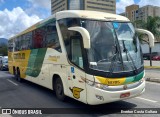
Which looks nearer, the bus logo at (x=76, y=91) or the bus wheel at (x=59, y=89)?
the bus logo at (x=76, y=91)

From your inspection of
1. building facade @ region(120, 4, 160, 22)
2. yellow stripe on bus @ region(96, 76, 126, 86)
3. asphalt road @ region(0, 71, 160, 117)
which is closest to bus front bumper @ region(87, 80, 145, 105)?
yellow stripe on bus @ region(96, 76, 126, 86)

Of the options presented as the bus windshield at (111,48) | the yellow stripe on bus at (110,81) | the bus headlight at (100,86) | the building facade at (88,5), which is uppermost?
the building facade at (88,5)

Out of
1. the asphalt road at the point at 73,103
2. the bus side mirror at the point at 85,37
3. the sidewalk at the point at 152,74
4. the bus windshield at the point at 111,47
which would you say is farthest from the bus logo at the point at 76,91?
the sidewalk at the point at 152,74

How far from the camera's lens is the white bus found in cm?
745

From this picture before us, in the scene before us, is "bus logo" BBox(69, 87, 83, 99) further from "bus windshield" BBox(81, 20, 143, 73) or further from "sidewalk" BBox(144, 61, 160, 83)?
"sidewalk" BBox(144, 61, 160, 83)

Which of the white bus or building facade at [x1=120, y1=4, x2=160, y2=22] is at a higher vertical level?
building facade at [x1=120, y1=4, x2=160, y2=22]

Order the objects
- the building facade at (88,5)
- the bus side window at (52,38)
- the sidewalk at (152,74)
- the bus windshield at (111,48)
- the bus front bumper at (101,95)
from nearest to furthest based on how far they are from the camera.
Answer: the bus front bumper at (101,95) → the bus windshield at (111,48) → the bus side window at (52,38) → the sidewalk at (152,74) → the building facade at (88,5)

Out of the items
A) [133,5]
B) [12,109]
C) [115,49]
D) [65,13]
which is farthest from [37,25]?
[133,5]

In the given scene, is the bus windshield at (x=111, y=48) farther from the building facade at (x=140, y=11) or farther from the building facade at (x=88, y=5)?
the building facade at (x=140, y=11)

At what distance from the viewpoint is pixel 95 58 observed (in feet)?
25.1

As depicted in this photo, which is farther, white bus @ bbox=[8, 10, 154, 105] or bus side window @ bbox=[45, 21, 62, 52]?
bus side window @ bbox=[45, 21, 62, 52]

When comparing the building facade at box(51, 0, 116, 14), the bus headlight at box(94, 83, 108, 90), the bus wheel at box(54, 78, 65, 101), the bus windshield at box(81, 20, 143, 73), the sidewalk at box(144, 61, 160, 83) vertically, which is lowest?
the sidewalk at box(144, 61, 160, 83)

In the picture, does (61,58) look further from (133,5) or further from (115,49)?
(133,5)

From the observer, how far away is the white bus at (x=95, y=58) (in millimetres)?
7449
